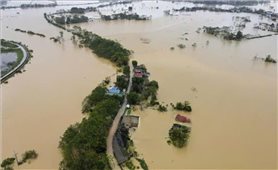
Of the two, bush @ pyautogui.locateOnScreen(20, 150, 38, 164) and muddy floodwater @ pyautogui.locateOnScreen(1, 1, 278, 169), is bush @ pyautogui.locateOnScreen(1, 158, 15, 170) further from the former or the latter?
muddy floodwater @ pyautogui.locateOnScreen(1, 1, 278, 169)

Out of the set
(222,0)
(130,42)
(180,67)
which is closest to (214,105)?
(180,67)

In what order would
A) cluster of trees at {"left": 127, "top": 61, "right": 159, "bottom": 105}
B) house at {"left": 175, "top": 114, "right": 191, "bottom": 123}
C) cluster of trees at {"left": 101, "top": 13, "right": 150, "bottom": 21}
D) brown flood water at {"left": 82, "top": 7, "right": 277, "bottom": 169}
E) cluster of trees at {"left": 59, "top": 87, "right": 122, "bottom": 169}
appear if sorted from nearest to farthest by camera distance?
cluster of trees at {"left": 59, "top": 87, "right": 122, "bottom": 169}, brown flood water at {"left": 82, "top": 7, "right": 277, "bottom": 169}, house at {"left": 175, "top": 114, "right": 191, "bottom": 123}, cluster of trees at {"left": 127, "top": 61, "right": 159, "bottom": 105}, cluster of trees at {"left": 101, "top": 13, "right": 150, "bottom": 21}

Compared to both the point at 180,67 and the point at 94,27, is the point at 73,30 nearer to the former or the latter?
the point at 94,27

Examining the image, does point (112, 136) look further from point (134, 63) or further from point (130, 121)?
point (134, 63)

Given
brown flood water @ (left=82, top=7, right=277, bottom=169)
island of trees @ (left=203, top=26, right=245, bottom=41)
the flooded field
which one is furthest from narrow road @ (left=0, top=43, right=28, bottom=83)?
island of trees @ (left=203, top=26, right=245, bottom=41)

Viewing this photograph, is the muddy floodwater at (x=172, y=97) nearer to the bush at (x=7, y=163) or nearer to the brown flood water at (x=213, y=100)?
the brown flood water at (x=213, y=100)

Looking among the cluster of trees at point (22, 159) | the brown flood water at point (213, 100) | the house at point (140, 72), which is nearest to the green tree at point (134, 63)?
the house at point (140, 72)
